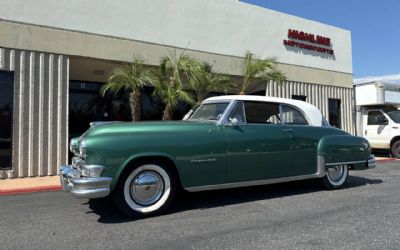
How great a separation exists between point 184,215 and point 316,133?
304 centimetres

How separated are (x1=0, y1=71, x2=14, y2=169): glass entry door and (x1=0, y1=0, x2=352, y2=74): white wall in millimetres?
1481

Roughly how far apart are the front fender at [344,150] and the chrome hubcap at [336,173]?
0.67 ft

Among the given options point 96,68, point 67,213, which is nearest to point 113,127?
point 67,213

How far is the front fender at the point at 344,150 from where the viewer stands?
23.3ft

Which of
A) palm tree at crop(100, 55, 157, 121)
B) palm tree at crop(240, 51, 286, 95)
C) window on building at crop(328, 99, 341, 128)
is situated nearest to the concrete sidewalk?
palm tree at crop(100, 55, 157, 121)

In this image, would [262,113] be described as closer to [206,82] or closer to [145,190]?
[145,190]

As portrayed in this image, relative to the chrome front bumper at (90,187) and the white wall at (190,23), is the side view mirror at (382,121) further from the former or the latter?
the chrome front bumper at (90,187)

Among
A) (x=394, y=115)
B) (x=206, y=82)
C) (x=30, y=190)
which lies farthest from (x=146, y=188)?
(x=394, y=115)

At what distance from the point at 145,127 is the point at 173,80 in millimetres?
5253

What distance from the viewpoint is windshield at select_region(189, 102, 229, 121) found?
640 cm

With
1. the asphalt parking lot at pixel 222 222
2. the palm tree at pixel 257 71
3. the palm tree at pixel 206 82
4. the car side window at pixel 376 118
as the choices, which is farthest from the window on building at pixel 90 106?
the car side window at pixel 376 118

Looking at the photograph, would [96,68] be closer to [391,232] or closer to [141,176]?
[141,176]

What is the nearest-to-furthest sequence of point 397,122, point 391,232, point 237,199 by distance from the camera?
point 391,232 → point 237,199 → point 397,122

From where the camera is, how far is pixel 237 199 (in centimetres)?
657
